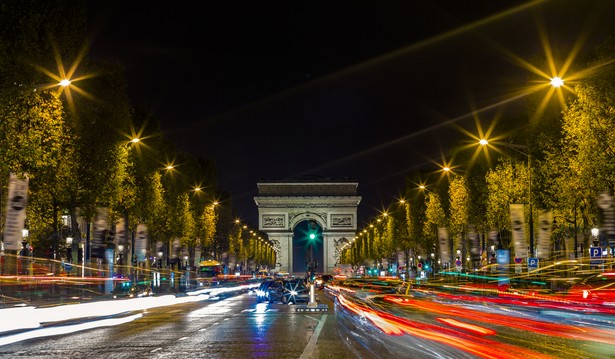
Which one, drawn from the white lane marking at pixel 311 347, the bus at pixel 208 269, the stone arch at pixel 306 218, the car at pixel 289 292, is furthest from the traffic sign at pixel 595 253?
the stone arch at pixel 306 218

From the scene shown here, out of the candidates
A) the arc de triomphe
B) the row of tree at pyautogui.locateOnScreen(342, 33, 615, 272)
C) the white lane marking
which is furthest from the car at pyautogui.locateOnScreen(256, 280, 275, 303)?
the arc de triomphe

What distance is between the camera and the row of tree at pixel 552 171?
40281 mm

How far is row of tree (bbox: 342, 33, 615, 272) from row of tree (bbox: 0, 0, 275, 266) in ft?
79.0

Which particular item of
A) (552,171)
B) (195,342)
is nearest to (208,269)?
(552,171)

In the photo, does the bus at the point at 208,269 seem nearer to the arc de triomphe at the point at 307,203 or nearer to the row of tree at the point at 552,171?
the row of tree at the point at 552,171

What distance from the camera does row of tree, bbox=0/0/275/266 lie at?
3672 cm

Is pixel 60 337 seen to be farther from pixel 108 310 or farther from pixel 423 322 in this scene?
pixel 108 310

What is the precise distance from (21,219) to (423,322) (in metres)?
16.6

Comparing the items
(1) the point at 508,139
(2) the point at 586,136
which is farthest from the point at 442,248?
(2) the point at 586,136

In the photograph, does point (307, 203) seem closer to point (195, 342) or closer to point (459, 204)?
point (459, 204)

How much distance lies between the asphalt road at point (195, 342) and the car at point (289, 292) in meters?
18.7

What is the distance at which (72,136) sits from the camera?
4553 cm

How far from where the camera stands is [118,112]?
5062 centimetres

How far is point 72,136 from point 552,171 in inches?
1037
